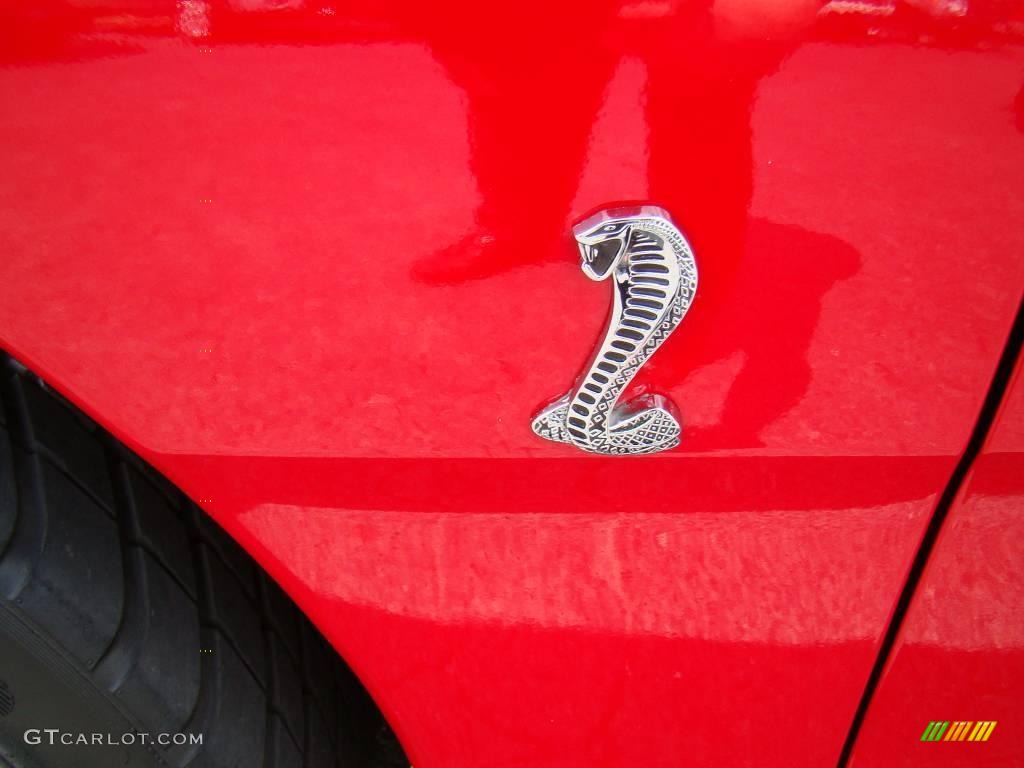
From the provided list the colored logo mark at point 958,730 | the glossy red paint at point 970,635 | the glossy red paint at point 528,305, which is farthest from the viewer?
the colored logo mark at point 958,730

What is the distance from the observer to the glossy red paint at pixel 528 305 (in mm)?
578

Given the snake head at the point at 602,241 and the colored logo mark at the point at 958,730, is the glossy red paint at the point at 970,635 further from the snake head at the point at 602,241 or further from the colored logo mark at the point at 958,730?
the snake head at the point at 602,241

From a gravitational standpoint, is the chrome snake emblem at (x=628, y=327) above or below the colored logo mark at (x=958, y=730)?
above

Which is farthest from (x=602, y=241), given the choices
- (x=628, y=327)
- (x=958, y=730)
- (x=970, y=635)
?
(x=958, y=730)

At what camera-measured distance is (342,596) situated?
2.66 ft

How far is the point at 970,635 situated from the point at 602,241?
1.71 ft

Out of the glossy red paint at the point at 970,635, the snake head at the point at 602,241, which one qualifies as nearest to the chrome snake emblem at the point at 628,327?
the snake head at the point at 602,241

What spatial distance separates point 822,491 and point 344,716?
663 millimetres

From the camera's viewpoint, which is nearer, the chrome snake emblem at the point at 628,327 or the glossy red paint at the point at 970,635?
the chrome snake emblem at the point at 628,327

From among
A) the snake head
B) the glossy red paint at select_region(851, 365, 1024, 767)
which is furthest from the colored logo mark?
the snake head

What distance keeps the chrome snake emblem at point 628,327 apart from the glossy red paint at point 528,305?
2cm

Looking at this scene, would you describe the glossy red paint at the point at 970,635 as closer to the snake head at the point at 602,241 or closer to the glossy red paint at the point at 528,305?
the glossy red paint at the point at 528,305

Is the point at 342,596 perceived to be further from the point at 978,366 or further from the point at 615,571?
the point at 978,366

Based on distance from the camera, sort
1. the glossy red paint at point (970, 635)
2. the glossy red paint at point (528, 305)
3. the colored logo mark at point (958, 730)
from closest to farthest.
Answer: the glossy red paint at point (528, 305) → the glossy red paint at point (970, 635) → the colored logo mark at point (958, 730)
